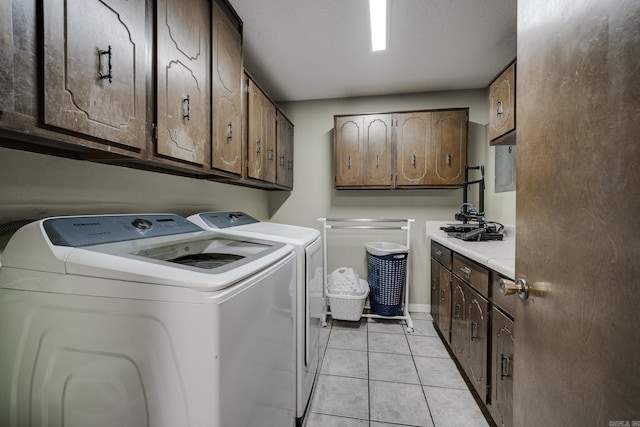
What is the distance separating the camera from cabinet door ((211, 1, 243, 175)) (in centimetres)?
141

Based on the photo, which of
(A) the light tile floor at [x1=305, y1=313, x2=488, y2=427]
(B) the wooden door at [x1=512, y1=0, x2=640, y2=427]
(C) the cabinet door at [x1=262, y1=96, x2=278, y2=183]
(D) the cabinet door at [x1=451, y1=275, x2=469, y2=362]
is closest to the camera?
(B) the wooden door at [x1=512, y1=0, x2=640, y2=427]

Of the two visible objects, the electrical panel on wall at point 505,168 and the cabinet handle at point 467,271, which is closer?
the cabinet handle at point 467,271

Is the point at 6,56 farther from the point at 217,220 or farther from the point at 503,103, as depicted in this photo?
the point at 503,103

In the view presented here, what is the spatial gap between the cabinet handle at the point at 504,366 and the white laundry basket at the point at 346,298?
53.1 inches

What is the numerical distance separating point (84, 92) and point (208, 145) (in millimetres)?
629

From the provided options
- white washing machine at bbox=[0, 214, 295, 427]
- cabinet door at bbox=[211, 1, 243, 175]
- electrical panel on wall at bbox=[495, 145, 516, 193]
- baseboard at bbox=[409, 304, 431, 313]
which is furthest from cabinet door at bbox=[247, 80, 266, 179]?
baseboard at bbox=[409, 304, 431, 313]

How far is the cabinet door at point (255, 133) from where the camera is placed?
1899mm

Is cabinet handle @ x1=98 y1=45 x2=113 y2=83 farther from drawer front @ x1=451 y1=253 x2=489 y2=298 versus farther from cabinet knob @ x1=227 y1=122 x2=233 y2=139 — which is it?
drawer front @ x1=451 y1=253 x2=489 y2=298

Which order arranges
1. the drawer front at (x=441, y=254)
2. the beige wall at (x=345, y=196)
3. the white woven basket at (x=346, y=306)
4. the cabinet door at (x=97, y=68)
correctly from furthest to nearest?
the white woven basket at (x=346, y=306) → the beige wall at (x=345, y=196) → the drawer front at (x=441, y=254) → the cabinet door at (x=97, y=68)

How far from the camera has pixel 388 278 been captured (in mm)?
2592

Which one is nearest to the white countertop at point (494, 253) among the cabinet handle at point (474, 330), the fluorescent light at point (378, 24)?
the cabinet handle at point (474, 330)

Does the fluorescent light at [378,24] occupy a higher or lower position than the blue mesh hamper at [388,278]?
higher

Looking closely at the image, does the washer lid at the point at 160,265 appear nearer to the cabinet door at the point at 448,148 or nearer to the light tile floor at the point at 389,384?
the light tile floor at the point at 389,384

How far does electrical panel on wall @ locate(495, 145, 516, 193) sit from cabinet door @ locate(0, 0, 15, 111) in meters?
2.85
